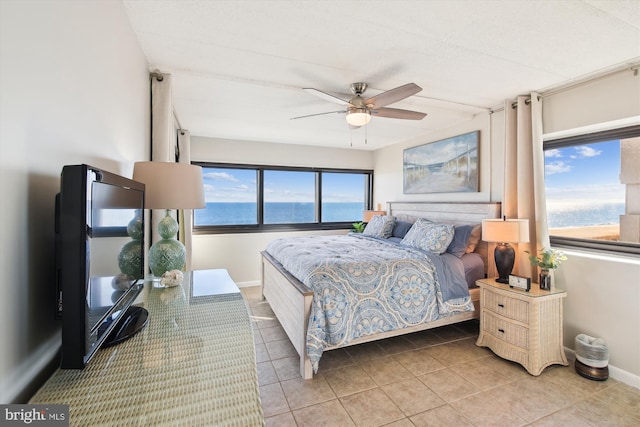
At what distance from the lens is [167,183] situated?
68.7 inches

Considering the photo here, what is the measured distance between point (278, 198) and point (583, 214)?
160 inches

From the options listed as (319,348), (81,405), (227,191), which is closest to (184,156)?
(227,191)

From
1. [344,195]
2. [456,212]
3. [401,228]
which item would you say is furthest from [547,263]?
[344,195]

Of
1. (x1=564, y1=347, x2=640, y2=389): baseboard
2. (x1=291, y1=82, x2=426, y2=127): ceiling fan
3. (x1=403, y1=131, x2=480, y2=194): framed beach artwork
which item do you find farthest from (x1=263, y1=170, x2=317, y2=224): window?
(x1=564, y1=347, x2=640, y2=389): baseboard

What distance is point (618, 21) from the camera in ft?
5.62

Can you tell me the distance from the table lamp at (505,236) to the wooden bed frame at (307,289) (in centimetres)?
40

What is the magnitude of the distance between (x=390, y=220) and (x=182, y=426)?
12.4 ft

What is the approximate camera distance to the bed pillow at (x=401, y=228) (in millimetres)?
3969

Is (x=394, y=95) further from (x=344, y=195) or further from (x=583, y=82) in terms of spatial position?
(x=344, y=195)

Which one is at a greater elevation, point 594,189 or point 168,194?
point 594,189

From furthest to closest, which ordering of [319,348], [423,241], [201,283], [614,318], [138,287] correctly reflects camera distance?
[423,241] < [614,318] < [319,348] < [201,283] < [138,287]

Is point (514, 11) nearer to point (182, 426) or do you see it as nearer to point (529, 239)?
point (529, 239)

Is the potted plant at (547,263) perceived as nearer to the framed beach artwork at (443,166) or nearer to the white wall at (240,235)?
the framed beach artwork at (443,166)

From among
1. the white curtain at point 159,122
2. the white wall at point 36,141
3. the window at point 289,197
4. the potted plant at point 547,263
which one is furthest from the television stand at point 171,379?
the window at point 289,197
